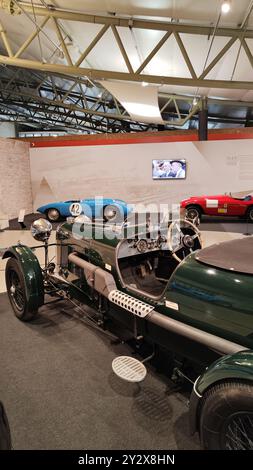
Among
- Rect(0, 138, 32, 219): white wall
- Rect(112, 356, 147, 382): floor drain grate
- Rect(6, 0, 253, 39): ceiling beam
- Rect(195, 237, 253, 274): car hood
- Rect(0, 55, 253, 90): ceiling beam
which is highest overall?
Rect(6, 0, 253, 39): ceiling beam

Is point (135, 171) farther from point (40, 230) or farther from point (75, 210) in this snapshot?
point (40, 230)

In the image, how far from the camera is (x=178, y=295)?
1.85 m

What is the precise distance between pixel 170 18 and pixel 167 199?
18.3 ft

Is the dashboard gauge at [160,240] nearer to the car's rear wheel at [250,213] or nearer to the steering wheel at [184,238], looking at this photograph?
the steering wheel at [184,238]

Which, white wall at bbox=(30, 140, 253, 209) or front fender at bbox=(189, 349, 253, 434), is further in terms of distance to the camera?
white wall at bbox=(30, 140, 253, 209)

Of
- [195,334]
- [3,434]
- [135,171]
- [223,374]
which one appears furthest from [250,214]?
[3,434]

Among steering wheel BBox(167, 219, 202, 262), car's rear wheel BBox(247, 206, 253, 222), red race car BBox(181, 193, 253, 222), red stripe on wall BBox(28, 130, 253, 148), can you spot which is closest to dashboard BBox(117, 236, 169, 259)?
steering wheel BBox(167, 219, 202, 262)

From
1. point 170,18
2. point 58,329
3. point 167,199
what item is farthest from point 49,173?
point 58,329

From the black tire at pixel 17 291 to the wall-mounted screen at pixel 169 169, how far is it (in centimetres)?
734

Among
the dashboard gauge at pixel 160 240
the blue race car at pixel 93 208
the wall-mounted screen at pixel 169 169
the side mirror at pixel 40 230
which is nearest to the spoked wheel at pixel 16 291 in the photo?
the side mirror at pixel 40 230

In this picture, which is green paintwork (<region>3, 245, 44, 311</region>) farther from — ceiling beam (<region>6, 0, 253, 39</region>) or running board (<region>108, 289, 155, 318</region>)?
ceiling beam (<region>6, 0, 253, 39</region>)

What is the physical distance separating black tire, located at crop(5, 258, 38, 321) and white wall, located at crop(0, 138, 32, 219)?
5.99 meters

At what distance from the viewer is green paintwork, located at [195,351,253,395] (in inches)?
49.9

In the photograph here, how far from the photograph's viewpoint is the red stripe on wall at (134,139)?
9.27 m
